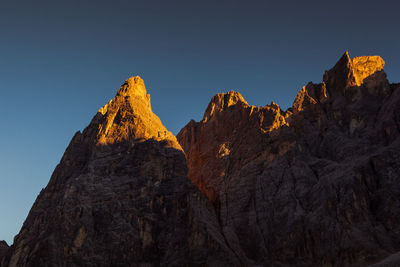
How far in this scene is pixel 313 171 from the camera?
7519cm

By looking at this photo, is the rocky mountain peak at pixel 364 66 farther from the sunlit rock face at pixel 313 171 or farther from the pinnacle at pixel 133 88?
the pinnacle at pixel 133 88

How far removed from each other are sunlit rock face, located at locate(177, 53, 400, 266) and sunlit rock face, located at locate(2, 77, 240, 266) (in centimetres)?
833

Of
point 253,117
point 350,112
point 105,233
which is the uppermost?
point 253,117

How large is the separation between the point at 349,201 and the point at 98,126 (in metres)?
54.7

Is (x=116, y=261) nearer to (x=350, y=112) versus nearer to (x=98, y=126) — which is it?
(x=98, y=126)

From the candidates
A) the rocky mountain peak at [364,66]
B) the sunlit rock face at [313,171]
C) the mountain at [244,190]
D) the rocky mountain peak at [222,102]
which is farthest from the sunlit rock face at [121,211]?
the rocky mountain peak at [364,66]

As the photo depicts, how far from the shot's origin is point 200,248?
63.9 m

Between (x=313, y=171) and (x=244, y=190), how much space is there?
14958 millimetres

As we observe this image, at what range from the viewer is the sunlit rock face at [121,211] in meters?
62.8

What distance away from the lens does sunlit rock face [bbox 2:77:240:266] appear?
62.8 m

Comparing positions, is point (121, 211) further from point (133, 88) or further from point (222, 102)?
point (222, 102)

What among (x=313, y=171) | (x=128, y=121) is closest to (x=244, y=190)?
(x=313, y=171)

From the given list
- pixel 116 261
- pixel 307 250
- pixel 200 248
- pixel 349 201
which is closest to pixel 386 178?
pixel 349 201

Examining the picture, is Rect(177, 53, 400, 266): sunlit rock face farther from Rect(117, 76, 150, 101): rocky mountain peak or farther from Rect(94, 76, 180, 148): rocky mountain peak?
Rect(117, 76, 150, 101): rocky mountain peak
